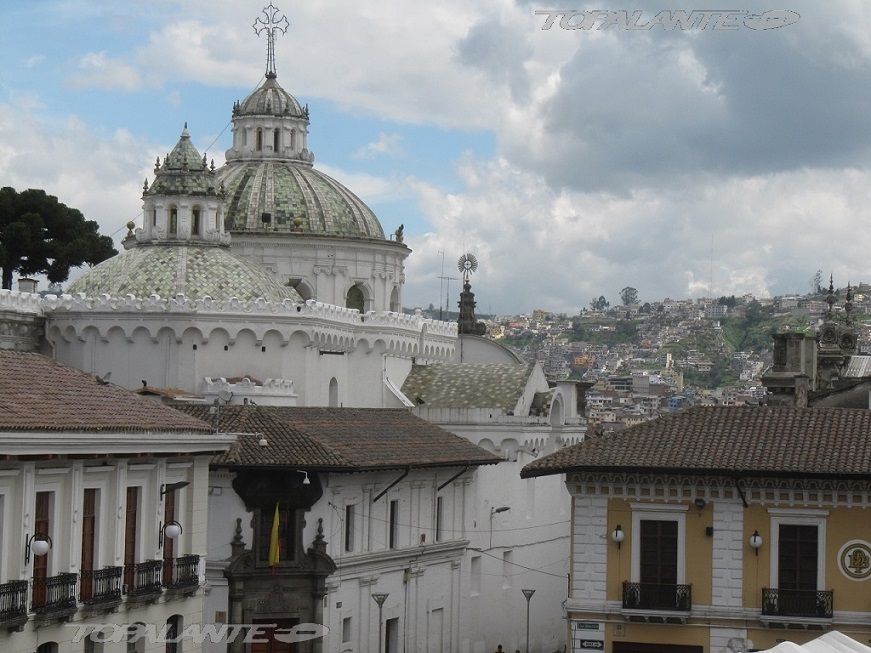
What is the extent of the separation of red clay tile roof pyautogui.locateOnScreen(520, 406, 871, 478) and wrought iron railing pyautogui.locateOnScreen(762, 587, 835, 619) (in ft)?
9.30

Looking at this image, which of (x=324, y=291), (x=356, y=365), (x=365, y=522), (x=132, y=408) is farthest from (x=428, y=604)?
(x=132, y=408)

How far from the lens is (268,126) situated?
277ft

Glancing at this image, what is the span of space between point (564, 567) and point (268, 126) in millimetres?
21200

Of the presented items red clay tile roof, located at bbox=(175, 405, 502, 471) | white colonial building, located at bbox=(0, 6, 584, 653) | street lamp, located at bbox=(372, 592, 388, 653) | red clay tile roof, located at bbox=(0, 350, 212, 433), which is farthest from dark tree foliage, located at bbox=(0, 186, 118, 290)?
red clay tile roof, located at bbox=(0, 350, 212, 433)

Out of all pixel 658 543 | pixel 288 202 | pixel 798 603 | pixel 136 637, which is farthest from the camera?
pixel 288 202

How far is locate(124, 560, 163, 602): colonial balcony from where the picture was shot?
45844mm

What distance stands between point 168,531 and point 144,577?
1.44m

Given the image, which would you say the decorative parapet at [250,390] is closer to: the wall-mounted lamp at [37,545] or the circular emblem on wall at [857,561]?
the circular emblem on wall at [857,561]

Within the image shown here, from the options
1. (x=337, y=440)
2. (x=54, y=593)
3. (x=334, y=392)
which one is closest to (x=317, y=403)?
(x=334, y=392)

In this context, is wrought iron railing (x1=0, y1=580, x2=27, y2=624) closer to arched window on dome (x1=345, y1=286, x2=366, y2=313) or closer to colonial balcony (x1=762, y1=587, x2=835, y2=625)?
colonial balcony (x1=762, y1=587, x2=835, y2=625)

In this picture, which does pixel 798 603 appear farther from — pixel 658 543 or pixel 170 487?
pixel 170 487

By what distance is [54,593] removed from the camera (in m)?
42.2

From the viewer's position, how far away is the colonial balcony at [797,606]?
161ft

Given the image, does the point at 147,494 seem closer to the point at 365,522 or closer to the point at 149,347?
the point at 365,522
